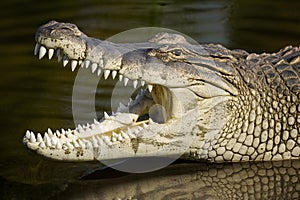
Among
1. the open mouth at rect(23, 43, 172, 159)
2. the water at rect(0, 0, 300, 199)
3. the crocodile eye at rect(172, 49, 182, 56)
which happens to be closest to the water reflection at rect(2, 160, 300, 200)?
the water at rect(0, 0, 300, 199)

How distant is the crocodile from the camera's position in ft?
15.3

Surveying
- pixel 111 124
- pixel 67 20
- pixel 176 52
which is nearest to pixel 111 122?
pixel 111 124

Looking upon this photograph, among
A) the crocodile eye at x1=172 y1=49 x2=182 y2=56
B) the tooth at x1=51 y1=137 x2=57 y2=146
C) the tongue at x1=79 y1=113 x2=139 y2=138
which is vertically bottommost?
the tooth at x1=51 y1=137 x2=57 y2=146

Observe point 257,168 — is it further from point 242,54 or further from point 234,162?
point 242,54

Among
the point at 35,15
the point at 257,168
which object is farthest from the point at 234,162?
the point at 35,15

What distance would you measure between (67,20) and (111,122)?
4.85m

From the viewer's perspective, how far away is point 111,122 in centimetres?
493

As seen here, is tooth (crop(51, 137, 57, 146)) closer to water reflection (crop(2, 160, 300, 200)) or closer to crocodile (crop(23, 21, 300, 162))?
crocodile (crop(23, 21, 300, 162))

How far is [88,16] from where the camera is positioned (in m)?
9.77

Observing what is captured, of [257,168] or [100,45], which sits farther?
[257,168]

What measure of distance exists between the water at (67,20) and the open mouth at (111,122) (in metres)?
0.31

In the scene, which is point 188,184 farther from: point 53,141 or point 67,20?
point 67,20

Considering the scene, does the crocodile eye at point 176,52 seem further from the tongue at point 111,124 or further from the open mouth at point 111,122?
the tongue at point 111,124

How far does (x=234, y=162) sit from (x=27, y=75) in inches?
111
